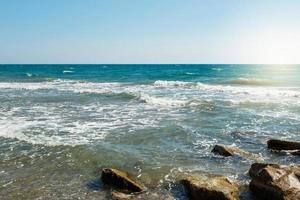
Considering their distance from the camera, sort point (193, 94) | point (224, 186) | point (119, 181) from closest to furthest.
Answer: point (224, 186), point (119, 181), point (193, 94)

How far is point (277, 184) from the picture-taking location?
27.1 feet

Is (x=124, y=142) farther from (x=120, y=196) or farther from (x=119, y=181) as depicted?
(x=120, y=196)

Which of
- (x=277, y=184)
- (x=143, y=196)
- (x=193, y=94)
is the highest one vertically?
(x=277, y=184)

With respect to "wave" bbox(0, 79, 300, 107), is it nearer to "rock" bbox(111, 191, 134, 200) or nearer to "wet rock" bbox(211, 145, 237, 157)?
"wet rock" bbox(211, 145, 237, 157)

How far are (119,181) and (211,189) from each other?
7.87 ft

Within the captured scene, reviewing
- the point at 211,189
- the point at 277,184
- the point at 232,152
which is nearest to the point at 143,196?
the point at 211,189

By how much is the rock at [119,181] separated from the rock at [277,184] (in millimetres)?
2848

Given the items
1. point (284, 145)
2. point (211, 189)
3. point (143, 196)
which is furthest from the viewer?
point (284, 145)

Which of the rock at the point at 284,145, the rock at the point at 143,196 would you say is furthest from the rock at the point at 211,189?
the rock at the point at 284,145

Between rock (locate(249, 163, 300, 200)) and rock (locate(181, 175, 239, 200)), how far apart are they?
1.89ft

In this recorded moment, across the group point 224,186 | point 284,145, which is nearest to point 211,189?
point 224,186

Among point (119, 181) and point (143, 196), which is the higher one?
point (119, 181)

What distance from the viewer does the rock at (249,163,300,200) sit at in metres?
8.05

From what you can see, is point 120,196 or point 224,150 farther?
point 224,150
